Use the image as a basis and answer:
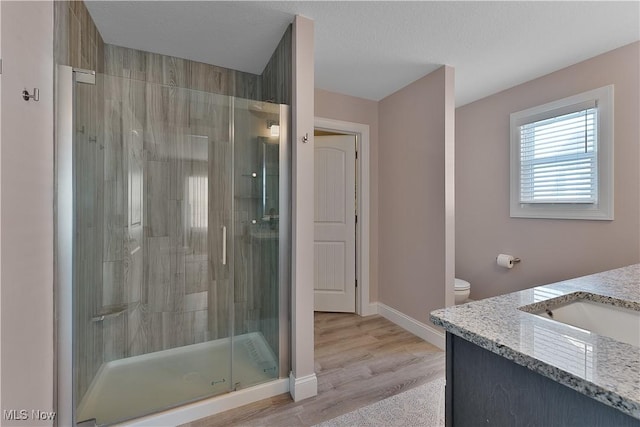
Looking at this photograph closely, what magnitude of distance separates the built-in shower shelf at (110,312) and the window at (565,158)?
359 cm

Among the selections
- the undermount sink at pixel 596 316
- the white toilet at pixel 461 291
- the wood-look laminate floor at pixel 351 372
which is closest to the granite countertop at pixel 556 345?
the undermount sink at pixel 596 316

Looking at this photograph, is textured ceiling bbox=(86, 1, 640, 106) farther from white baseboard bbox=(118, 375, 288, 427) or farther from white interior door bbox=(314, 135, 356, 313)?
white baseboard bbox=(118, 375, 288, 427)

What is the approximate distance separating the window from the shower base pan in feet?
9.13

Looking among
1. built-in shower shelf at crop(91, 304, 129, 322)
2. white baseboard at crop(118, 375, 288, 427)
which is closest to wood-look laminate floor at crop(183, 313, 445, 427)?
white baseboard at crop(118, 375, 288, 427)

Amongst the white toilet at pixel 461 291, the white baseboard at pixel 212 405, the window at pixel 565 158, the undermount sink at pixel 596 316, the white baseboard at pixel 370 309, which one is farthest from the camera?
the white baseboard at pixel 370 309

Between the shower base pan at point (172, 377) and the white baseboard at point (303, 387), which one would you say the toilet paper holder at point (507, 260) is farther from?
the shower base pan at point (172, 377)

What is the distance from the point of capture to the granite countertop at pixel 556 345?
485mm

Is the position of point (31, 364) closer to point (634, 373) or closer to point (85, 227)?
point (85, 227)

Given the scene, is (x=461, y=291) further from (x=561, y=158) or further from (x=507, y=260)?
(x=561, y=158)

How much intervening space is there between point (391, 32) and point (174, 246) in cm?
222

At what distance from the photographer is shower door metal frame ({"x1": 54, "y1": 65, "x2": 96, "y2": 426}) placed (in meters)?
1.37

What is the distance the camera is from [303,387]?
1.79m

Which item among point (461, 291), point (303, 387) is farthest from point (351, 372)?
point (461, 291)

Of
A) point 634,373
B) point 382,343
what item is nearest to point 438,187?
point 382,343
